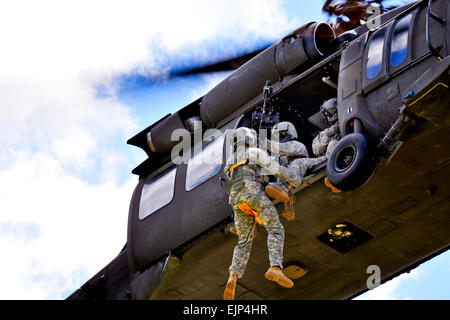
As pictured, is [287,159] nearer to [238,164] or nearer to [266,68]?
[238,164]

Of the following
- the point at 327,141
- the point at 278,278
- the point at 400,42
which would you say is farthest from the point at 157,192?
the point at 400,42

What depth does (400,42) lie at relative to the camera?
10.2 m

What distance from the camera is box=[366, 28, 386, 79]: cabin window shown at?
34.2 feet

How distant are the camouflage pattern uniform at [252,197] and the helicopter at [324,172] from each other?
61cm

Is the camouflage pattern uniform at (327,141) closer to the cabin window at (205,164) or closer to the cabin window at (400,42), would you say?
the cabin window at (400,42)

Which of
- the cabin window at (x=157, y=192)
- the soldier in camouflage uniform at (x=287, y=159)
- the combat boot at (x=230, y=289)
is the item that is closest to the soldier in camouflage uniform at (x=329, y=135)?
the soldier in camouflage uniform at (x=287, y=159)

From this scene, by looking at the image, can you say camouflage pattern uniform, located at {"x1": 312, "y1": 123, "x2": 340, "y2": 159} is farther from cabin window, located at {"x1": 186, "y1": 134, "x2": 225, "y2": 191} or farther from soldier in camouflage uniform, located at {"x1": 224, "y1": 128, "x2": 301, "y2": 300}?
cabin window, located at {"x1": 186, "y1": 134, "x2": 225, "y2": 191}

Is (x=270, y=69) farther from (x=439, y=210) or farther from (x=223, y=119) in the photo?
(x=439, y=210)

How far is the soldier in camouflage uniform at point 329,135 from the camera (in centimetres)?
1097

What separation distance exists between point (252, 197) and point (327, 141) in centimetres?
155

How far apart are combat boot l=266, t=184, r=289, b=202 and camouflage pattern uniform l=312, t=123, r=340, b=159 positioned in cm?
90

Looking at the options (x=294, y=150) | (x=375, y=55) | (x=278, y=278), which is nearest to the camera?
(x=278, y=278)

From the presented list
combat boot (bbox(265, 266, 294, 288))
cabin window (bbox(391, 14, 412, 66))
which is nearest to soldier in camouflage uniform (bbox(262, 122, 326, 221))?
combat boot (bbox(265, 266, 294, 288))
